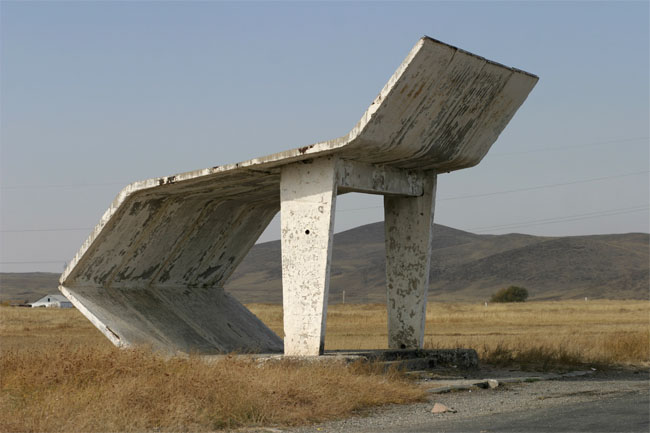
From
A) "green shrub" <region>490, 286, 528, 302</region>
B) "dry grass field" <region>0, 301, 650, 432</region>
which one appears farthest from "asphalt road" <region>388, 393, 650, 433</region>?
"green shrub" <region>490, 286, 528, 302</region>

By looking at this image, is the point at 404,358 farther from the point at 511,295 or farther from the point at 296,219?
the point at 511,295

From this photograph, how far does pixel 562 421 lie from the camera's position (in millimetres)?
8891

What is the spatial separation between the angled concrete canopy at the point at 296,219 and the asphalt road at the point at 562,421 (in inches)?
165

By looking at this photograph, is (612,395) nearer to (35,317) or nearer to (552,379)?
(552,379)

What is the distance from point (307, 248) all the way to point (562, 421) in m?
5.35

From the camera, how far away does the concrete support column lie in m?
13.0

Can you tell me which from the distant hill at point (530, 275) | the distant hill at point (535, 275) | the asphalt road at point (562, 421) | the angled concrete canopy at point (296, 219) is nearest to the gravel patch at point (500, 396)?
the asphalt road at point (562, 421)

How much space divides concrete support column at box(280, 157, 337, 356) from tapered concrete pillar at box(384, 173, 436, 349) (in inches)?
97.6

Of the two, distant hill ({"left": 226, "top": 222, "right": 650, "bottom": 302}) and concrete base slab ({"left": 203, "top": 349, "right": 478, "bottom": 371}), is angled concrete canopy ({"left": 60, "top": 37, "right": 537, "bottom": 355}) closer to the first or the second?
concrete base slab ({"left": 203, "top": 349, "right": 478, "bottom": 371})

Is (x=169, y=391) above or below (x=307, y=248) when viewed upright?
below

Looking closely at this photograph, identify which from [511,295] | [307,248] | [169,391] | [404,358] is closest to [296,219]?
[307,248]

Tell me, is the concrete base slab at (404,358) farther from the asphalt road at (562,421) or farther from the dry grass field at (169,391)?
the asphalt road at (562,421)

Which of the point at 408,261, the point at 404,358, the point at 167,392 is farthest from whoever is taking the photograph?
the point at 408,261

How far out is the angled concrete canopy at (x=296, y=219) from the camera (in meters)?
12.8
